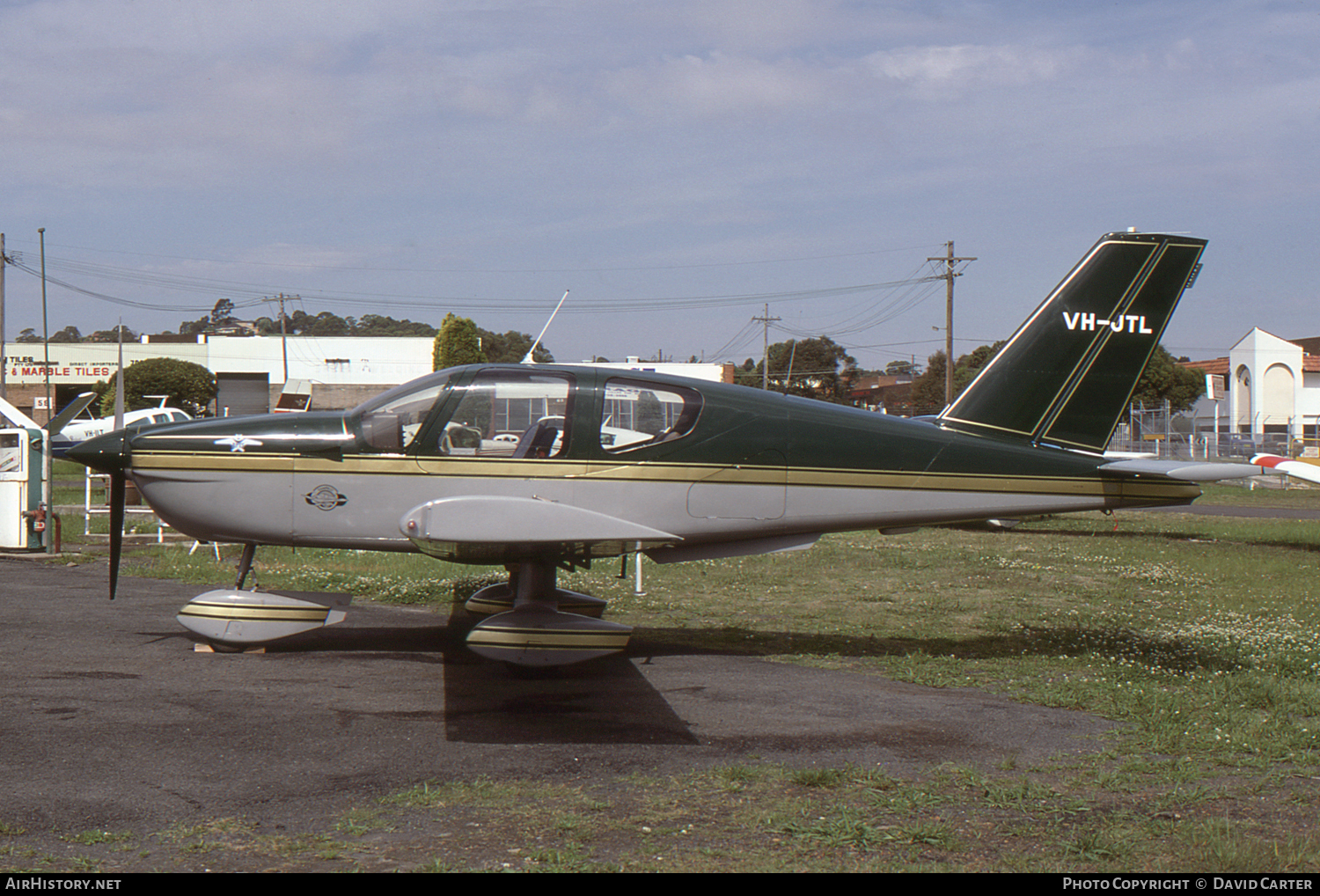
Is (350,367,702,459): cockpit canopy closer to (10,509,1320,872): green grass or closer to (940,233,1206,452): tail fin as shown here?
(10,509,1320,872): green grass

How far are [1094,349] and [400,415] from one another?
6340 millimetres

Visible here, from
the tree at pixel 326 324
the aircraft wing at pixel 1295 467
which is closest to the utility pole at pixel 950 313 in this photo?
the aircraft wing at pixel 1295 467

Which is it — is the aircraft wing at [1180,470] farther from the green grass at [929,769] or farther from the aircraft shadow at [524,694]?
the aircraft shadow at [524,694]

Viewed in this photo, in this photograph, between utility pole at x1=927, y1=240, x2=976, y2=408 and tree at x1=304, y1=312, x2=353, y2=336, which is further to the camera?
tree at x1=304, y1=312, x2=353, y2=336

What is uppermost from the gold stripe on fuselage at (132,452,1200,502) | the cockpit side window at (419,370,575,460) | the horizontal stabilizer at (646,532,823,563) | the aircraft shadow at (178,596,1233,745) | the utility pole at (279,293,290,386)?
the utility pole at (279,293,290,386)

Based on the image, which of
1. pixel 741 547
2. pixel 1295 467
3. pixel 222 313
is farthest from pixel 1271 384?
pixel 222 313

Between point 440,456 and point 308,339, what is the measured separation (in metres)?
68.5

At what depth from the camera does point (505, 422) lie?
320 inches

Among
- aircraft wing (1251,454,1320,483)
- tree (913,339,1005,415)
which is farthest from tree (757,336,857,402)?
aircraft wing (1251,454,1320,483)

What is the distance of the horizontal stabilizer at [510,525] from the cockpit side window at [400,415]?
58.2 inches

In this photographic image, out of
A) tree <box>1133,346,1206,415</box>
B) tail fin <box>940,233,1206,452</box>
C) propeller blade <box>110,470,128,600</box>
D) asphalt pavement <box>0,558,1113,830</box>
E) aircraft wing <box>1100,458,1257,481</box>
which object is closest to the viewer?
asphalt pavement <box>0,558,1113,830</box>

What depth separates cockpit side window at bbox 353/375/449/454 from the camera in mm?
8086

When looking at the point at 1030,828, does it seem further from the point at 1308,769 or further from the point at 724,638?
the point at 724,638

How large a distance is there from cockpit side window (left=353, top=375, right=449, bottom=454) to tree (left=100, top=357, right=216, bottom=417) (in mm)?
54914
